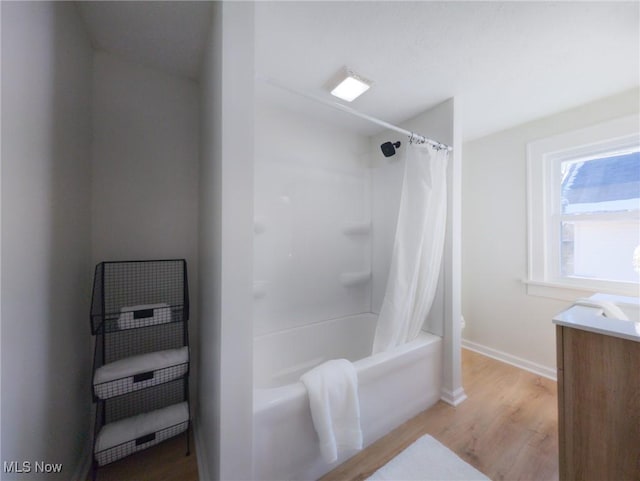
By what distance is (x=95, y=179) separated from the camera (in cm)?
137

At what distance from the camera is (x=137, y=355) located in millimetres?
1393

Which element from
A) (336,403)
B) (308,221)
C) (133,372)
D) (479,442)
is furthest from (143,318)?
(479,442)

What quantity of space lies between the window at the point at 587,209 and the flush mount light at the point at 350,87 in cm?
171

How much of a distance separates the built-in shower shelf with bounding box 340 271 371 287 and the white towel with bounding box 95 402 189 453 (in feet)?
4.81

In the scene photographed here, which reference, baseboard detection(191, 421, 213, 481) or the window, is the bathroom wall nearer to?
baseboard detection(191, 421, 213, 481)

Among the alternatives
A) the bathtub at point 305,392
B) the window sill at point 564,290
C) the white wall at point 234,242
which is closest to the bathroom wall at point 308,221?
the bathtub at point 305,392

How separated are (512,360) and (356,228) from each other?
1.93m

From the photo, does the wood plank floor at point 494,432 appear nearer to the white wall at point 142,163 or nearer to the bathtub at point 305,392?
the bathtub at point 305,392

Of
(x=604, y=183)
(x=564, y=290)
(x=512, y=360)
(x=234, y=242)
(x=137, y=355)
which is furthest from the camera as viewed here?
(x=512, y=360)

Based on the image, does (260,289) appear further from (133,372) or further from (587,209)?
(587,209)

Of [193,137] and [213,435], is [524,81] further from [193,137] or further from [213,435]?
[213,435]

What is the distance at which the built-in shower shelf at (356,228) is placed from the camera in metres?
2.31

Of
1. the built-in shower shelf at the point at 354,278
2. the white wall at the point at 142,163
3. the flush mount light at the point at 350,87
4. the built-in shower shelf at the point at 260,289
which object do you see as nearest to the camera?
the white wall at the point at 142,163

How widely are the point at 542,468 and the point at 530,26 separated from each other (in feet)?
7.43
